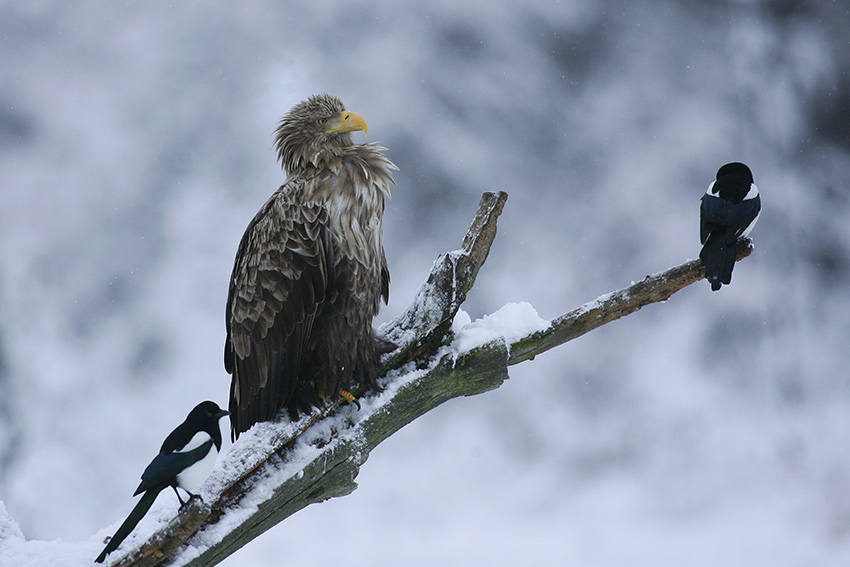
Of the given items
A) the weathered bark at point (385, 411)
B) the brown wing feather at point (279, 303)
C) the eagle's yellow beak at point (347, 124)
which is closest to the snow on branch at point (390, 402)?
the weathered bark at point (385, 411)

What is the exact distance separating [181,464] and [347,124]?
2292 mm

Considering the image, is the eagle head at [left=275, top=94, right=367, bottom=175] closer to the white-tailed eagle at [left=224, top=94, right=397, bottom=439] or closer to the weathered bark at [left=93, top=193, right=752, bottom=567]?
the white-tailed eagle at [left=224, top=94, right=397, bottom=439]

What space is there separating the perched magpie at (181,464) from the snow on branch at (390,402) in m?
0.15

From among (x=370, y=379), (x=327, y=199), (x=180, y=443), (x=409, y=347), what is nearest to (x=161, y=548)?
(x=180, y=443)

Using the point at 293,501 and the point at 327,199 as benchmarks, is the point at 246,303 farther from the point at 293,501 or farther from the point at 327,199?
the point at 293,501

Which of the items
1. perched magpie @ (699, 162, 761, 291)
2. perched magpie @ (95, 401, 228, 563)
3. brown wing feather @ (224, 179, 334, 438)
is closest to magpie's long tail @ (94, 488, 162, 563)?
perched magpie @ (95, 401, 228, 563)

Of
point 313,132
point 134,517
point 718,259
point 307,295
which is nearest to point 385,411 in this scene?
point 307,295

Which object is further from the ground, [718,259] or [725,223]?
[725,223]

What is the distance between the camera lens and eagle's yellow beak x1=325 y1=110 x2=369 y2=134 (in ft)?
13.8

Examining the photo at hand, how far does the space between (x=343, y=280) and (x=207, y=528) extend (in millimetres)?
1510

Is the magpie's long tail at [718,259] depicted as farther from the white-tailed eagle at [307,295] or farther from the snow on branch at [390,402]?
the white-tailed eagle at [307,295]

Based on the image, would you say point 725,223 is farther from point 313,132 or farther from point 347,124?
point 313,132

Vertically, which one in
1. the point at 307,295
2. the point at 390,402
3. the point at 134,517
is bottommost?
the point at 134,517

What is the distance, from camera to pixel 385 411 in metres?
3.75
